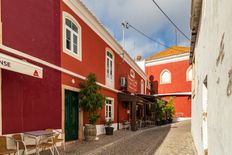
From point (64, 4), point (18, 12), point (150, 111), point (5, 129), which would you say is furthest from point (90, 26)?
point (150, 111)

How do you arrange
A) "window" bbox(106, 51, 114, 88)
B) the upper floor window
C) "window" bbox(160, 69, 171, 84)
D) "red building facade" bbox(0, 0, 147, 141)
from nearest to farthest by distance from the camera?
"red building facade" bbox(0, 0, 147, 141) < the upper floor window < "window" bbox(106, 51, 114, 88) < "window" bbox(160, 69, 171, 84)

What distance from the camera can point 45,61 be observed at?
8.74 metres

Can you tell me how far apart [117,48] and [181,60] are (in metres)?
17.2

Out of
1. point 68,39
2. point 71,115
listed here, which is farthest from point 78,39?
point 71,115

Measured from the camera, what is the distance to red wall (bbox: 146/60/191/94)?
32.4 metres

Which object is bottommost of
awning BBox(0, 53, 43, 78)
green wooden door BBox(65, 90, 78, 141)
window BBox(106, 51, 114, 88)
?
green wooden door BBox(65, 90, 78, 141)

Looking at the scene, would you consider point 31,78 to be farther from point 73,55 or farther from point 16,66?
point 73,55

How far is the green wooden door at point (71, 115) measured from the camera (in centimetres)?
1041

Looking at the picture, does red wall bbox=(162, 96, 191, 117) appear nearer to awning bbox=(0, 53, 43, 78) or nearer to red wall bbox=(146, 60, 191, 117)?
red wall bbox=(146, 60, 191, 117)

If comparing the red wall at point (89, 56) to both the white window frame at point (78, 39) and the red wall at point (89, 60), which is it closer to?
the red wall at point (89, 60)

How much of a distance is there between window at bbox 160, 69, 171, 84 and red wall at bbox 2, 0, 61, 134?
86.6 ft

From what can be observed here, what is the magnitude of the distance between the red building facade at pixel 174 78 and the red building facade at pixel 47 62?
797 inches

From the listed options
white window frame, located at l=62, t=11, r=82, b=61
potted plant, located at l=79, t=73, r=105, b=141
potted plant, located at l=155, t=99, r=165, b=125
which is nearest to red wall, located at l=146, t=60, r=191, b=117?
potted plant, located at l=155, t=99, r=165, b=125

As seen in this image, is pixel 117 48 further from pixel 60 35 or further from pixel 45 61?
pixel 45 61
